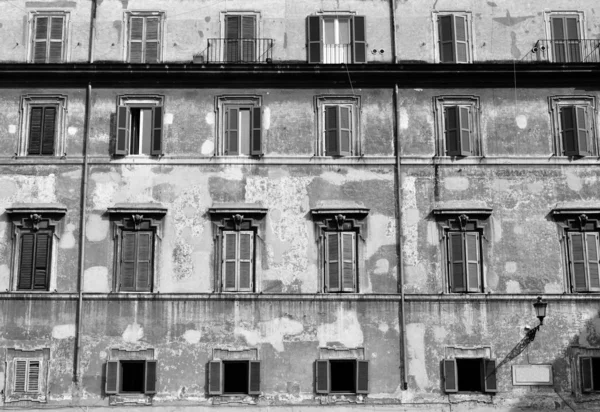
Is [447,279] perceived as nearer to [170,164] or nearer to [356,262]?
[356,262]

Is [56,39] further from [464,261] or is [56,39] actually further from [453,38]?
[464,261]

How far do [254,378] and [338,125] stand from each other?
25.5 ft

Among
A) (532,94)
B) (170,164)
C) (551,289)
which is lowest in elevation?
(551,289)

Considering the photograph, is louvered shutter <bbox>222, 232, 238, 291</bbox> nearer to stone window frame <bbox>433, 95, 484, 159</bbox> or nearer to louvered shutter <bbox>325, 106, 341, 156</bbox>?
louvered shutter <bbox>325, 106, 341, 156</bbox>

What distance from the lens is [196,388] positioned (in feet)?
95.7

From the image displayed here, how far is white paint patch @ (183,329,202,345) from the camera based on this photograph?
29391 mm

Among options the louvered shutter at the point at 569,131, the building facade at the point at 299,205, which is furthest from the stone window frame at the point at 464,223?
the louvered shutter at the point at 569,131

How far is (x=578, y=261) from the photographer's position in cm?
3003

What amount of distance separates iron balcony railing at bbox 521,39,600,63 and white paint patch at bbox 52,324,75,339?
612 inches

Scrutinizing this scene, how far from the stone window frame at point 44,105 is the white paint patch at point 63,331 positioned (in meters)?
5.09

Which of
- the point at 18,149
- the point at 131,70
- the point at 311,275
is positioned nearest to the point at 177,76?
the point at 131,70

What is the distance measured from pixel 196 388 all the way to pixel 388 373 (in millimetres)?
5377

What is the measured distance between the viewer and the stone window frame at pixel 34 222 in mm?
29906

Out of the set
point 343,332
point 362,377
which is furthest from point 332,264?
point 362,377
